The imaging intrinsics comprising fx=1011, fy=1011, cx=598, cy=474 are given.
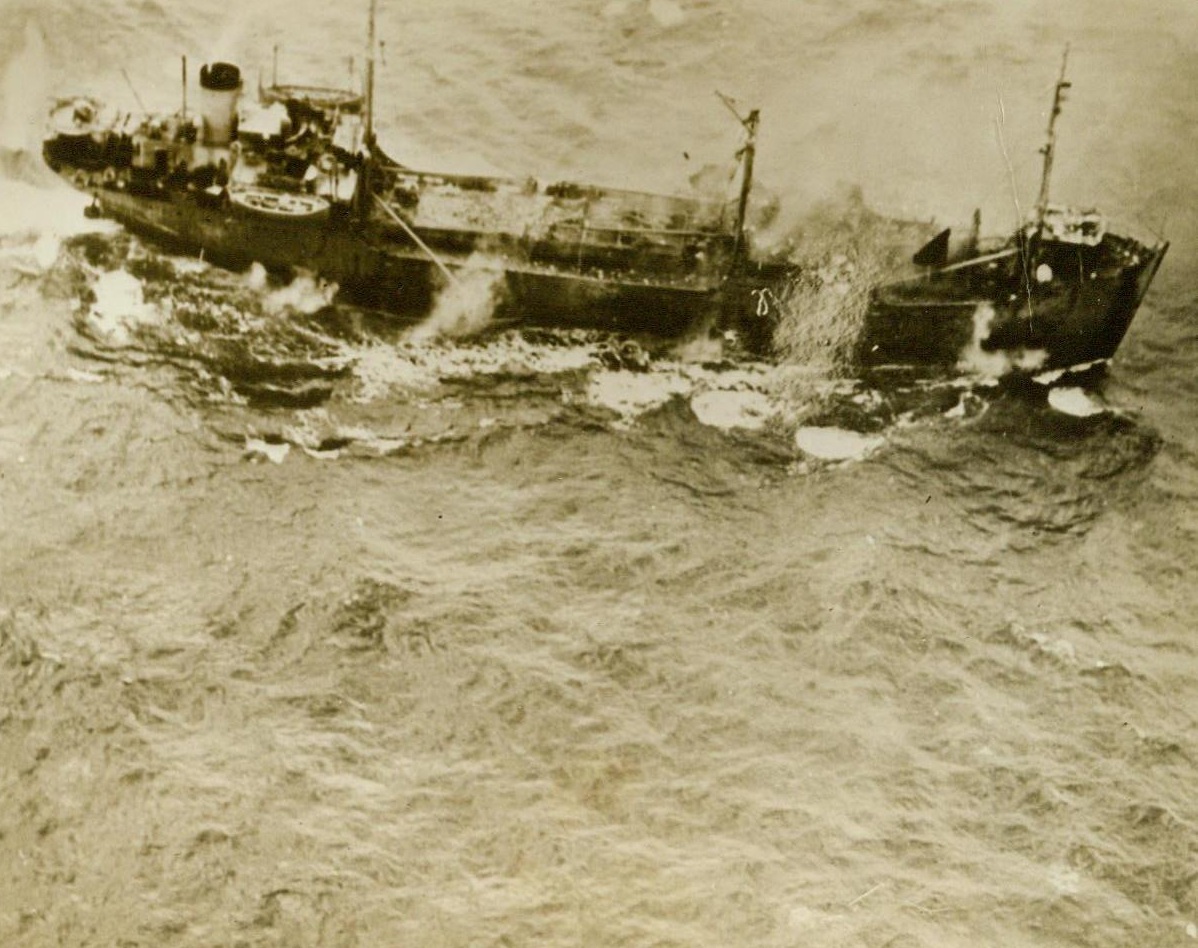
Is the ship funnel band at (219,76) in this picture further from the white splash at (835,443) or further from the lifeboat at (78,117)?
the white splash at (835,443)

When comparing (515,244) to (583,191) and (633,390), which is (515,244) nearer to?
(583,191)

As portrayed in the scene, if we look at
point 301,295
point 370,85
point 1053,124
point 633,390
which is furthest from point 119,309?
point 1053,124

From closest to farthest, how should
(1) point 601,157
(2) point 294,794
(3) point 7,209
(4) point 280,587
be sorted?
(2) point 294,794 < (4) point 280,587 < (3) point 7,209 < (1) point 601,157

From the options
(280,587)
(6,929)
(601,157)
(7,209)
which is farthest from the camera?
(601,157)

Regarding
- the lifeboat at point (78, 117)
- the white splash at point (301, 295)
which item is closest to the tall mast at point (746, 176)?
the white splash at point (301, 295)

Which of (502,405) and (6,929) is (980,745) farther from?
(6,929)

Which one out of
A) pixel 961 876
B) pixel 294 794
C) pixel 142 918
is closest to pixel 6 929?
pixel 142 918

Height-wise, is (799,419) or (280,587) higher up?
(799,419)
